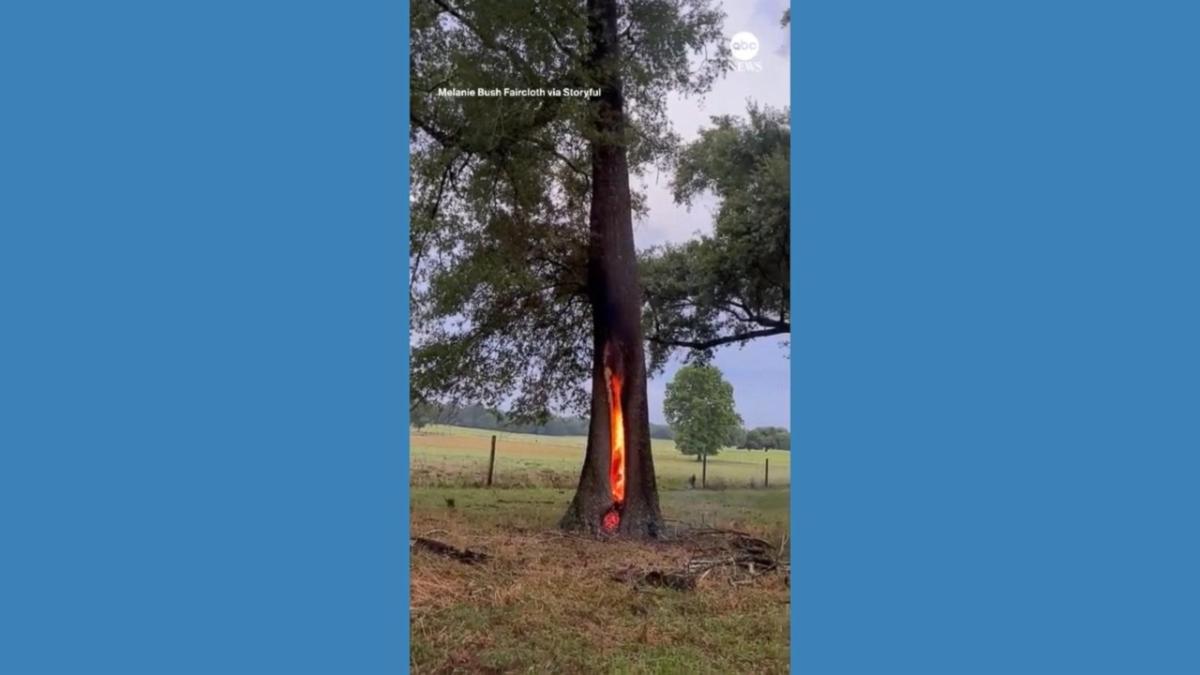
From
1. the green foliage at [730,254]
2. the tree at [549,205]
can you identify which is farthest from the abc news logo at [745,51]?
the green foliage at [730,254]

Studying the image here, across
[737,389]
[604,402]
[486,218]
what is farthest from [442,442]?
[737,389]

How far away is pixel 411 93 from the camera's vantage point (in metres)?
4.36

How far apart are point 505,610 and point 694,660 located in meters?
0.82

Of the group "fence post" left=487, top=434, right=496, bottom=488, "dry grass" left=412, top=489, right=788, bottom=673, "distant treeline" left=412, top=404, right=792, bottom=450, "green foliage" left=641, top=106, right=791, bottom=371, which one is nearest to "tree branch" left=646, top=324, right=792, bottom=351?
"green foliage" left=641, top=106, right=791, bottom=371

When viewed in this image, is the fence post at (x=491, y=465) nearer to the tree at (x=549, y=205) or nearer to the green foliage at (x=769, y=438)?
the tree at (x=549, y=205)

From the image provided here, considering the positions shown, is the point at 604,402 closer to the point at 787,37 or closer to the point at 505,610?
the point at 505,610

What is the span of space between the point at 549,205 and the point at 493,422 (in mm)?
1031

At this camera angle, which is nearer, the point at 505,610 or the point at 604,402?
the point at 505,610

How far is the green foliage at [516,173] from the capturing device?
4.32 meters

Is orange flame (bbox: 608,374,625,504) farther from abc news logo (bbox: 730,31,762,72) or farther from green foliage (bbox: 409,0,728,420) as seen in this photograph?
abc news logo (bbox: 730,31,762,72)

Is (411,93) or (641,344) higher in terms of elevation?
(411,93)

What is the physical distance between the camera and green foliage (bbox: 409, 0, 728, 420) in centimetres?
432

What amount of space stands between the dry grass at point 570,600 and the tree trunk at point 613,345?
0.11 m

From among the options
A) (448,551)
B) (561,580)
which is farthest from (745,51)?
(448,551)
